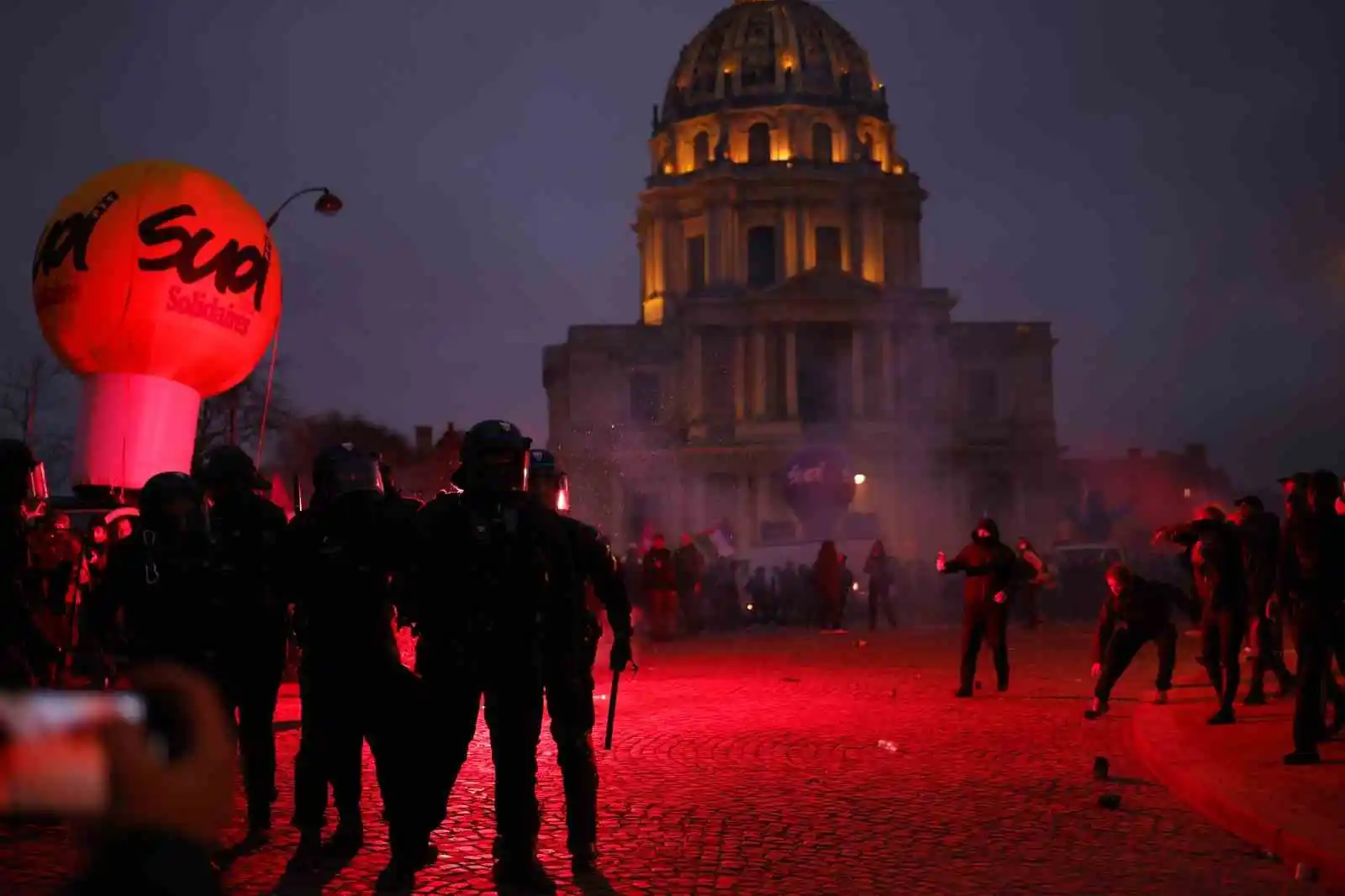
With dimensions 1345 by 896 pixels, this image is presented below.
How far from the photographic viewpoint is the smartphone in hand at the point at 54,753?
68.6 inches

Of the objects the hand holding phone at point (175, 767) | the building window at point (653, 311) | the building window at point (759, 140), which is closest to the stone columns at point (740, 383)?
the building window at point (653, 311)

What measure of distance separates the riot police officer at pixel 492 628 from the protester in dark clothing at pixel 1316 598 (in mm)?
4850

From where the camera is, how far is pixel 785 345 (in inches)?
2734

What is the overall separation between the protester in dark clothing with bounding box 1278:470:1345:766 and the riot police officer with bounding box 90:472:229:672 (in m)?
6.00

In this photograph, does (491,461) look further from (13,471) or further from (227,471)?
(13,471)

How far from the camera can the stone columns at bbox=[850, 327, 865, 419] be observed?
227ft

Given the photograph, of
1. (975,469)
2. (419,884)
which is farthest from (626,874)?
(975,469)

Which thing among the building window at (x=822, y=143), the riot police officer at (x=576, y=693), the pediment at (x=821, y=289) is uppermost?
the building window at (x=822, y=143)

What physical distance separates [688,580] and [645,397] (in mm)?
45452

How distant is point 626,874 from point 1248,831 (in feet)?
10.0

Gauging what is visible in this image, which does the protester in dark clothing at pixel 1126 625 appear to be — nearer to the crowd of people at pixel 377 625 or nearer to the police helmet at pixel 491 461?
the crowd of people at pixel 377 625

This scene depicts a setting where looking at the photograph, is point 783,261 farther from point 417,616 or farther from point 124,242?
point 417,616

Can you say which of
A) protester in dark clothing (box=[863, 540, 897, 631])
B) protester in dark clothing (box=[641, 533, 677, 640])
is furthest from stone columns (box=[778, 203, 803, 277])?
protester in dark clothing (box=[641, 533, 677, 640])

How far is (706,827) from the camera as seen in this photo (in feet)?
22.8
